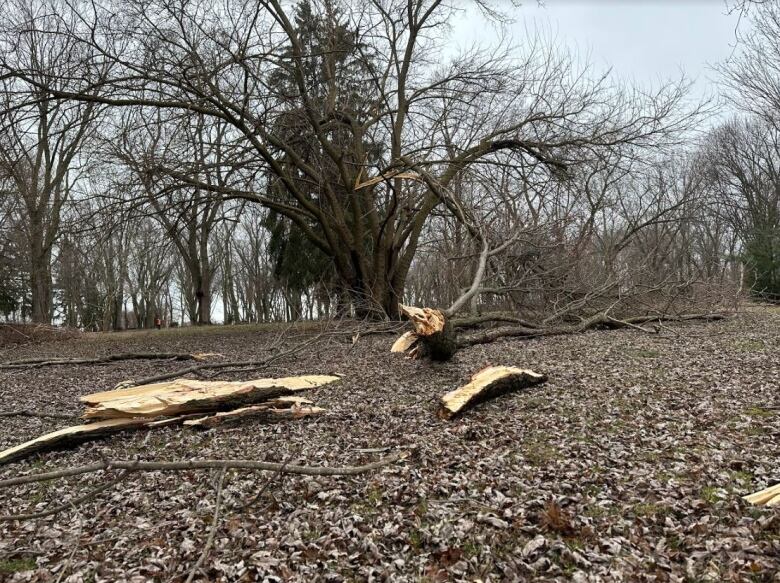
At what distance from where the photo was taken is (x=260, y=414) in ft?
17.8

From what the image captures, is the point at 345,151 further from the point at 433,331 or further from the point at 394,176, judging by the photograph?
the point at 433,331

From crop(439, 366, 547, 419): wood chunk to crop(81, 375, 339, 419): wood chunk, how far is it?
1886mm

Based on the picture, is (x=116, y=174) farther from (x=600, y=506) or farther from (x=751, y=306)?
(x=751, y=306)

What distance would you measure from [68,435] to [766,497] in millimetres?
5448

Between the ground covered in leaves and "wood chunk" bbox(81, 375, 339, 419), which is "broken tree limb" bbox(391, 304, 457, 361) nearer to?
the ground covered in leaves

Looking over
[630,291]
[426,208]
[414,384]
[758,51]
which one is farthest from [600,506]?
[758,51]

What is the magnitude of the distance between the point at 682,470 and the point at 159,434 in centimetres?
449

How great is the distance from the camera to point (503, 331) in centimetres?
968

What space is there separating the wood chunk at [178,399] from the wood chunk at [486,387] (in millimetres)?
1886

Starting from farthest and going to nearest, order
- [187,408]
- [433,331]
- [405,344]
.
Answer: [405,344], [433,331], [187,408]

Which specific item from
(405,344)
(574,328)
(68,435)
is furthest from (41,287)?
(574,328)

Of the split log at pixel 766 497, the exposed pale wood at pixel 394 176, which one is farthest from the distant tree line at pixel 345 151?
the split log at pixel 766 497

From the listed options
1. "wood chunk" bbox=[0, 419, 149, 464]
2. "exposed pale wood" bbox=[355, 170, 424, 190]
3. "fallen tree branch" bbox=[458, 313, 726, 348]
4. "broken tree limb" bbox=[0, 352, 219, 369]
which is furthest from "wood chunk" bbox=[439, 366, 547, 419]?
"exposed pale wood" bbox=[355, 170, 424, 190]

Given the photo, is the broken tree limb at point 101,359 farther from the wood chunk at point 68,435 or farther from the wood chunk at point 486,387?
the wood chunk at point 486,387
